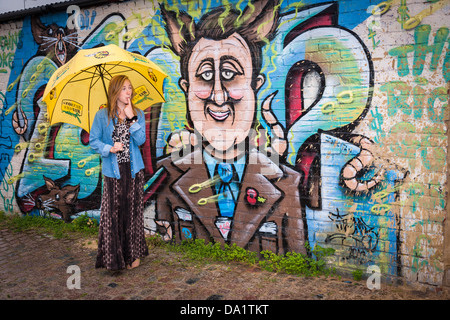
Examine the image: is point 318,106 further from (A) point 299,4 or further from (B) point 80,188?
(B) point 80,188

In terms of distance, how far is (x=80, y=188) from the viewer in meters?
5.95

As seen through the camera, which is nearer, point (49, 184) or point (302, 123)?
point (302, 123)

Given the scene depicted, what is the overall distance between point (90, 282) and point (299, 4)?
413 centimetres

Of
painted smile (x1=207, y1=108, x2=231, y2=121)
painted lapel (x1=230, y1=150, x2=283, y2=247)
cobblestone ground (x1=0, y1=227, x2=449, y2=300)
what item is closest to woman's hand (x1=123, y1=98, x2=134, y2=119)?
painted smile (x1=207, y1=108, x2=231, y2=121)

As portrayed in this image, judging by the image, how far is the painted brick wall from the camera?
3.72 meters

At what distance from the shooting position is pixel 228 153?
4.71 metres

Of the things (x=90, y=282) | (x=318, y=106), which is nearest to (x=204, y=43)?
(x=318, y=106)

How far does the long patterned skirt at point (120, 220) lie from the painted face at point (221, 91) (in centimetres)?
118

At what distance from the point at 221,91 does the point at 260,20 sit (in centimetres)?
102

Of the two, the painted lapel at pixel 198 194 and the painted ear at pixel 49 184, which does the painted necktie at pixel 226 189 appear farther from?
the painted ear at pixel 49 184

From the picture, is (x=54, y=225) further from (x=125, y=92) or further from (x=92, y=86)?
(x=125, y=92)

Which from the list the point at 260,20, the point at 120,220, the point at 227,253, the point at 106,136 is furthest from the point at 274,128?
the point at 120,220

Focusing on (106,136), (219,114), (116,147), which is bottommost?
(116,147)

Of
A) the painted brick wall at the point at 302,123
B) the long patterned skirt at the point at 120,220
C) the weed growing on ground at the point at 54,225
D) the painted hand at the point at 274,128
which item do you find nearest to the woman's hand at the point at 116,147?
the long patterned skirt at the point at 120,220
